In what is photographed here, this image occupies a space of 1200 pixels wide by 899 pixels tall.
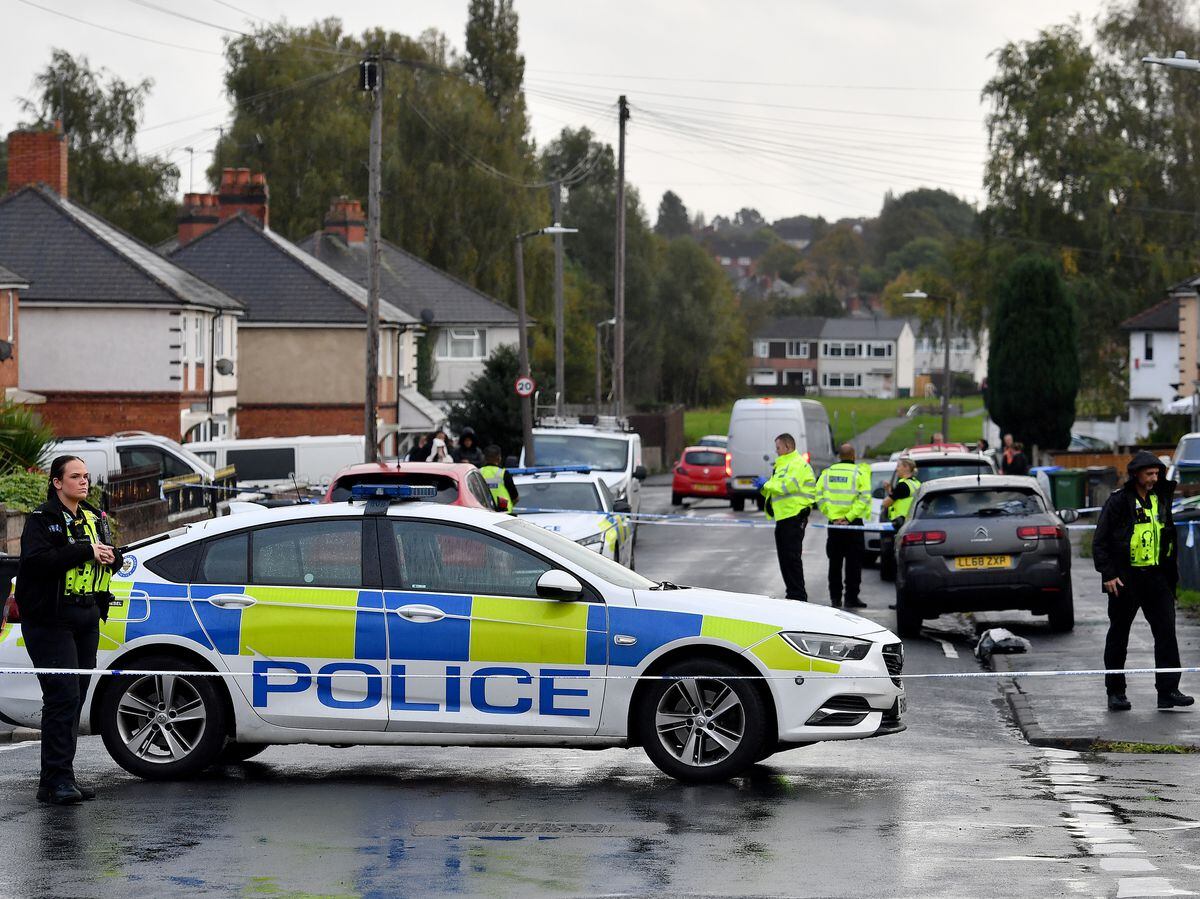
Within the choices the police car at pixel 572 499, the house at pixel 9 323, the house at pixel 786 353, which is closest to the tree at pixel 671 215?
the house at pixel 786 353

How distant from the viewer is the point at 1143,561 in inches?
490

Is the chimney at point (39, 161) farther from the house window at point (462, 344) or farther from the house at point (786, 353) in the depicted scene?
the house at point (786, 353)

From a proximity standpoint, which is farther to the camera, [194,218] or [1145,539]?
[194,218]

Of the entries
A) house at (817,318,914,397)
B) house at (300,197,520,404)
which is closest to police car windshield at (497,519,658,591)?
house at (300,197,520,404)

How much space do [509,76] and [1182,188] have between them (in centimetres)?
2766

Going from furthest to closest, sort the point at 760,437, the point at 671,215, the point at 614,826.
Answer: the point at 671,215
the point at 760,437
the point at 614,826

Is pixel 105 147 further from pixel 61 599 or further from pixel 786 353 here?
pixel 786 353

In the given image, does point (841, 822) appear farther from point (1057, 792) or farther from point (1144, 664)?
point (1144, 664)

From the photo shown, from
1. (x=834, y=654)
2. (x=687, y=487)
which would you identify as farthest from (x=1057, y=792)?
(x=687, y=487)

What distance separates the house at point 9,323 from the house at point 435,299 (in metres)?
23.6

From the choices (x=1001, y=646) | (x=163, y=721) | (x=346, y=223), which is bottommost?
(x=1001, y=646)

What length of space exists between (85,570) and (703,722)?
128 inches

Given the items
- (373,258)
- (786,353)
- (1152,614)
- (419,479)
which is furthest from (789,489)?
(786,353)

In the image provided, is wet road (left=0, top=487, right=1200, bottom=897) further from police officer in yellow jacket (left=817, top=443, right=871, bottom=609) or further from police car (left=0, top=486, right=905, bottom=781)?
police officer in yellow jacket (left=817, top=443, right=871, bottom=609)
